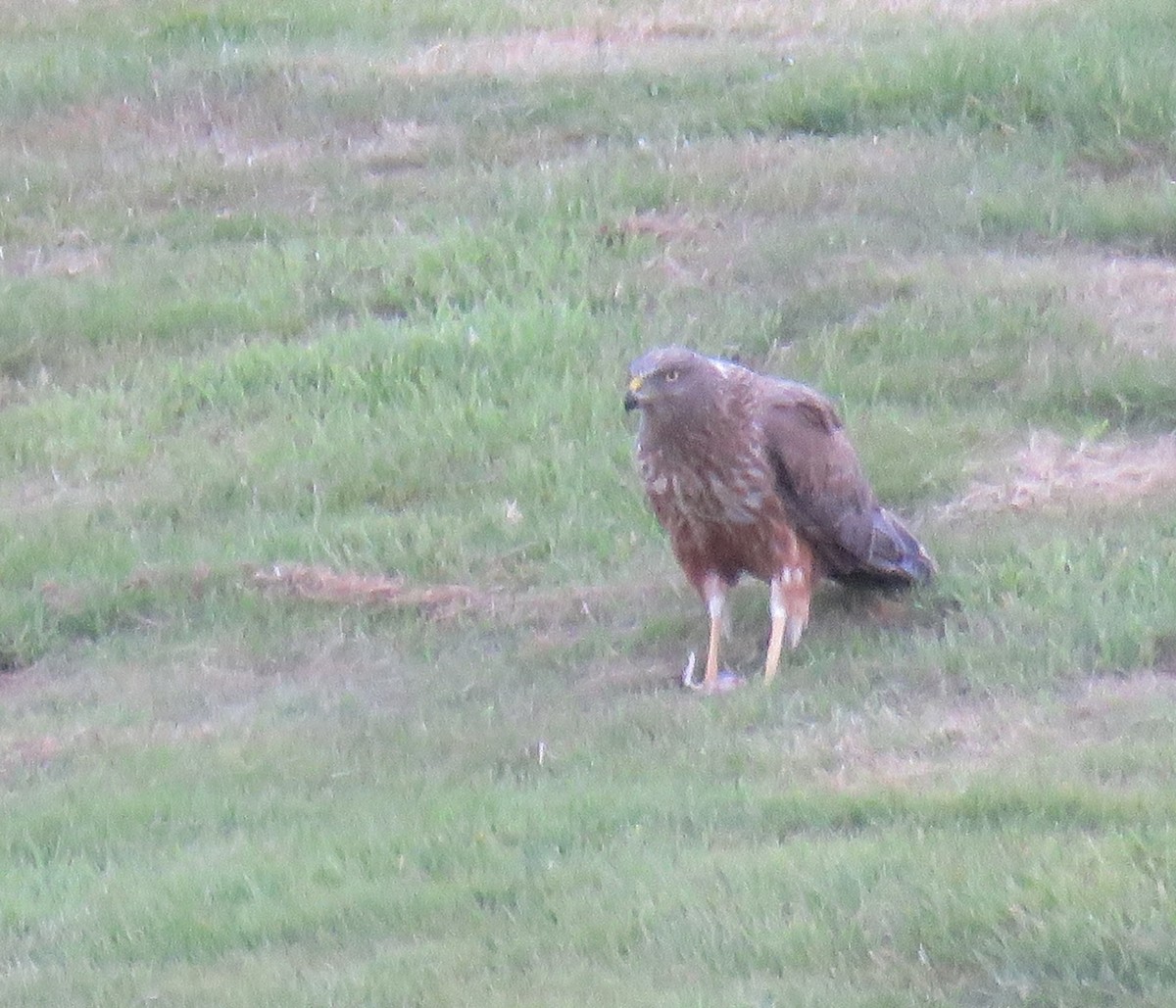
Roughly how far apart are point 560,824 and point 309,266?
6.26m

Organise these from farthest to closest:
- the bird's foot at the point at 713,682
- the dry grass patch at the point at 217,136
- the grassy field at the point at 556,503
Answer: the dry grass patch at the point at 217,136, the bird's foot at the point at 713,682, the grassy field at the point at 556,503

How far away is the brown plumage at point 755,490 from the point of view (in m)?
7.86

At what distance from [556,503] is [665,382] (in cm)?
203

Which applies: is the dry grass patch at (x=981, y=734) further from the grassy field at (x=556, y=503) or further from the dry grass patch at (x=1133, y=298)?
the dry grass patch at (x=1133, y=298)

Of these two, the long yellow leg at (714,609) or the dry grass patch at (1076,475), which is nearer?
the long yellow leg at (714,609)

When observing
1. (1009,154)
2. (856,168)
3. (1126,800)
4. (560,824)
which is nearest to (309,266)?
(856,168)

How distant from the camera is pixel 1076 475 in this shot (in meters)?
9.43

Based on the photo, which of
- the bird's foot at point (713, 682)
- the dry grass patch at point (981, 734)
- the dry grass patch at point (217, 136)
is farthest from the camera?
the dry grass patch at point (217, 136)

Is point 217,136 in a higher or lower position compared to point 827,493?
lower

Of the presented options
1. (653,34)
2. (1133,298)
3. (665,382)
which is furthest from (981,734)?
(653,34)

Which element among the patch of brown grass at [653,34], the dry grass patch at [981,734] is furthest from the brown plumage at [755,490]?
the patch of brown grass at [653,34]

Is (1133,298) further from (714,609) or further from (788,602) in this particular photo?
(714,609)

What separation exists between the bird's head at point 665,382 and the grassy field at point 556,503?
3.46 ft

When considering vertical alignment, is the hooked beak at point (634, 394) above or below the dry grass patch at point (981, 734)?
above
